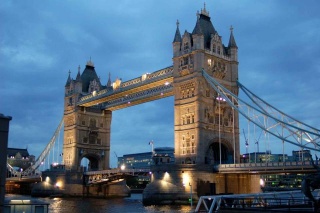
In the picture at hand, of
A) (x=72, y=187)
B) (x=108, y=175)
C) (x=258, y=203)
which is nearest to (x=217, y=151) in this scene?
(x=108, y=175)

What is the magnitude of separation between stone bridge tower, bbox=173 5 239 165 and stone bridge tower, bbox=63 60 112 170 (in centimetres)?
3100

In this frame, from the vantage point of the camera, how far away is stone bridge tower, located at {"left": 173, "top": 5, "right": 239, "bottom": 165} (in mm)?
62594

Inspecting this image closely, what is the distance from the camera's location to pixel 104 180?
81.4m

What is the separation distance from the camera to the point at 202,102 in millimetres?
63094

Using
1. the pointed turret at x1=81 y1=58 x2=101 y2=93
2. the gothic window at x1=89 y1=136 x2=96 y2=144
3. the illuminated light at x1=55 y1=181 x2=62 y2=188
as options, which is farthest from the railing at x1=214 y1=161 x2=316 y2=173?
the pointed turret at x1=81 y1=58 x2=101 y2=93

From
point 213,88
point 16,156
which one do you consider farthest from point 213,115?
point 16,156

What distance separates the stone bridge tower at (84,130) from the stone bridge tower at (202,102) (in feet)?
102

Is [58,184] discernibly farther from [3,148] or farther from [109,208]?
[3,148]

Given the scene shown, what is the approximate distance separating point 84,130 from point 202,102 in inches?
1405

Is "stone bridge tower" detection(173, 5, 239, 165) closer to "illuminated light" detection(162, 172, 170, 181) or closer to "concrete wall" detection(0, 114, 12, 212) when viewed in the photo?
"illuminated light" detection(162, 172, 170, 181)

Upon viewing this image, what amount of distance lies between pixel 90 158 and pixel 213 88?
4075cm

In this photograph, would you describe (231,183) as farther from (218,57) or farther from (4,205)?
(4,205)

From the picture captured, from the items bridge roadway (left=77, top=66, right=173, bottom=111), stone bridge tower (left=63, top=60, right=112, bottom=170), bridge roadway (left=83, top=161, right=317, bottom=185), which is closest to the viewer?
bridge roadway (left=83, top=161, right=317, bottom=185)

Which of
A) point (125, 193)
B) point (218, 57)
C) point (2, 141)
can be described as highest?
point (218, 57)
